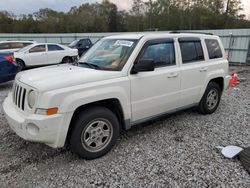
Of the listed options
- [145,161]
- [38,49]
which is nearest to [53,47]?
[38,49]

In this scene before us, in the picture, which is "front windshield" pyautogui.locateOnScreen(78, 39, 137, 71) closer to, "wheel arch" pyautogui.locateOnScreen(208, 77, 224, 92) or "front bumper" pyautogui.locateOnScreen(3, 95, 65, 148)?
"front bumper" pyautogui.locateOnScreen(3, 95, 65, 148)

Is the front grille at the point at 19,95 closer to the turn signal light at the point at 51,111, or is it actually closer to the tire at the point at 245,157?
the turn signal light at the point at 51,111

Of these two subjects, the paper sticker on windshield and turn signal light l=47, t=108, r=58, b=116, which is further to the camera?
the paper sticker on windshield

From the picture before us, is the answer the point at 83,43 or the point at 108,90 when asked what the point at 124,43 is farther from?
the point at 83,43

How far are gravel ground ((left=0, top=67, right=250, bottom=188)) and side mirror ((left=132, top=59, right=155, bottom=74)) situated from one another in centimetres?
128

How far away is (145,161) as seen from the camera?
10.0ft

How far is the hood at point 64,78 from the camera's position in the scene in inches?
105

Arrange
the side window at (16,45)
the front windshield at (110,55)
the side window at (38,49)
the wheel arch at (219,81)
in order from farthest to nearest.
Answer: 1. the side window at (16,45)
2. the side window at (38,49)
3. the wheel arch at (219,81)
4. the front windshield at (110,55)

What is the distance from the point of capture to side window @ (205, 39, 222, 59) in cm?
446

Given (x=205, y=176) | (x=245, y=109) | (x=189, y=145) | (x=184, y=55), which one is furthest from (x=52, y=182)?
(x=245, y=109)

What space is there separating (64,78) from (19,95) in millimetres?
735

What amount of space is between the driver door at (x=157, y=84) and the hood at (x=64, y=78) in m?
0.46

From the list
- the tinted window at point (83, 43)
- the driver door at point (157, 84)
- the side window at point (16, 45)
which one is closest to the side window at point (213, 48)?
the driver door at point (157, 84)

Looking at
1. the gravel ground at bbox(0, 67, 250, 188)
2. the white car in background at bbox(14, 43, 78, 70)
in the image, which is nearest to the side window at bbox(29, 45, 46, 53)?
the white car in background at bbox(14, 43, 78, 70)
